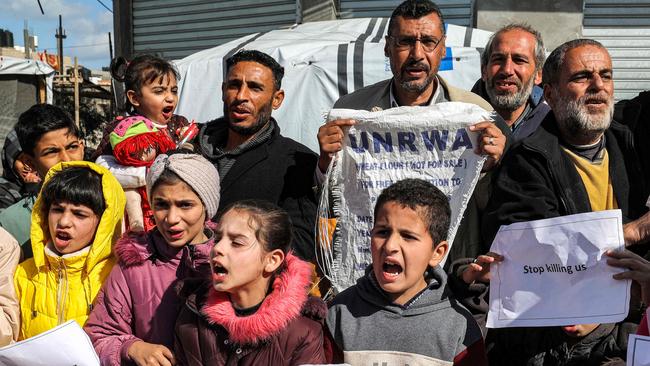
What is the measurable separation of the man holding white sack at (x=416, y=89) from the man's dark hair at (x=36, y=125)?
1.55 meters

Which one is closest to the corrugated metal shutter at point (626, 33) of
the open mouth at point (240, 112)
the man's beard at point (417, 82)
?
the man's beard at point (417, 82)

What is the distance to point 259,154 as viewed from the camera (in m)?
3.49

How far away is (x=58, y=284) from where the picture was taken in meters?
3.21

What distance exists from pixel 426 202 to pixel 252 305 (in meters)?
0.78

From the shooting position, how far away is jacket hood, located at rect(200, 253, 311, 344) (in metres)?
2.62

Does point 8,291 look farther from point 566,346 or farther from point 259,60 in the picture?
point 566,346

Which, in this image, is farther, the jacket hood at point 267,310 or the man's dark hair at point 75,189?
the man's dark hair at point 75,189

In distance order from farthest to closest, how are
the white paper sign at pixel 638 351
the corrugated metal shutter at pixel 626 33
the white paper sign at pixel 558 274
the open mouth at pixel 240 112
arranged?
the corrugated metal shutter at pixel 626 33
the open mouth at pixel 240 112
the white paper sign at pixel 558 274
the white paper sign at pixel 638 351

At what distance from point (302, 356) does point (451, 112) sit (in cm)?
126

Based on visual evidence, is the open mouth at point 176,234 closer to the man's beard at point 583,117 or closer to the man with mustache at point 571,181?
the man with mustache at point 571,181

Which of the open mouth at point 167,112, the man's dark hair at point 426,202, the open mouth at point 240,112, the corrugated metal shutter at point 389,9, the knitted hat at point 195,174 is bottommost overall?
the man's dark hair at point 426,202

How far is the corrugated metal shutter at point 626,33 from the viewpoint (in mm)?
8773

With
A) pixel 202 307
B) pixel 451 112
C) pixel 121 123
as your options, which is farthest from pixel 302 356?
pixel 121 123

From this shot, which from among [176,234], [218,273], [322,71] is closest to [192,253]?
[176,234]
